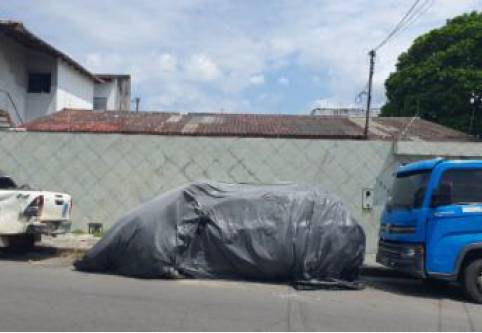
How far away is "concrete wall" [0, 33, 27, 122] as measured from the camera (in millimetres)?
26500

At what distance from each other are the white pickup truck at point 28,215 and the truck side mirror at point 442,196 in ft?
22.8

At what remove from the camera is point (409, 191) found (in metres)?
10.0

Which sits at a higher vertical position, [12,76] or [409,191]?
[12,76]

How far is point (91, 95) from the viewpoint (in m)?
35.1

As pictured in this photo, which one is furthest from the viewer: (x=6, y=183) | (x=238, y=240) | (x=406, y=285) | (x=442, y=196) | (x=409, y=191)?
(x=6, y=183)

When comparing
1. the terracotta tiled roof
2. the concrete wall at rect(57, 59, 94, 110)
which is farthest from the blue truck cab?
the concrete wall at rect(57, 59, 94, 110)

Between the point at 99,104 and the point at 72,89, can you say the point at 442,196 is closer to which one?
the point at 72,89

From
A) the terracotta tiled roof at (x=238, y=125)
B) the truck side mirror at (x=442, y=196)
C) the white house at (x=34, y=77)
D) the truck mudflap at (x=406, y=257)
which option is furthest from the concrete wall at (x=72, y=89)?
the truck side mirror at (x=442, y=196)

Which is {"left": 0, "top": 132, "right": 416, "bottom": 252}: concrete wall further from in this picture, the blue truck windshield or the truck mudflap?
the truck mudflap

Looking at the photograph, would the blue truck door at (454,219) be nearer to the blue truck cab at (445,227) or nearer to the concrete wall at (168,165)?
the blue truck cab at (445,227)

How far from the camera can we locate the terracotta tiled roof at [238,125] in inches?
781

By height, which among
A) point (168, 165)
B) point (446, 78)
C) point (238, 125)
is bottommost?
point (168, 165)

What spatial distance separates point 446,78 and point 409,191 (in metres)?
25.6

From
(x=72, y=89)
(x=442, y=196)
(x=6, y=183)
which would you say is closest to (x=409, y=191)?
(x=442, y=196)
